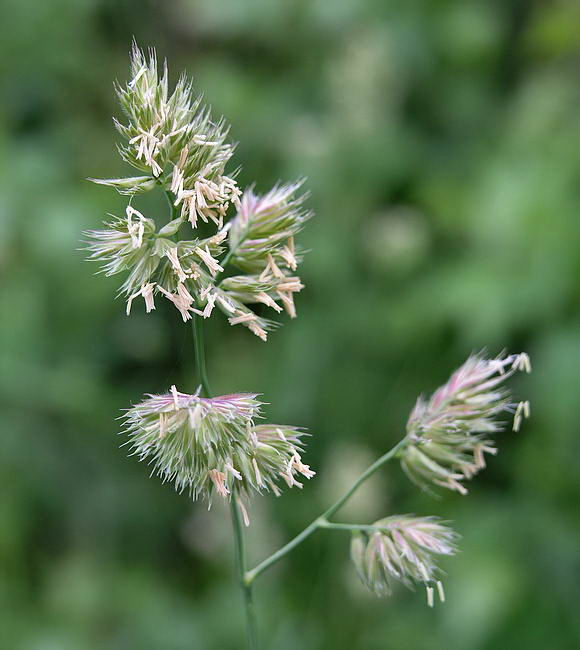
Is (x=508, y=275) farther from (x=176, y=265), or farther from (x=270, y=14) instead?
(x=176, y=265)

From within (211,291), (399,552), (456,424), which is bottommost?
(399,552)

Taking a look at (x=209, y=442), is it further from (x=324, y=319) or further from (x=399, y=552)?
(x=324, y=319)

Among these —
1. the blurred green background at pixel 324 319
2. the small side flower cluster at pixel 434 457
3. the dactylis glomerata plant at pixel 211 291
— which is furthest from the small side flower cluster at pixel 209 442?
the blurred green background at pixel 324 319

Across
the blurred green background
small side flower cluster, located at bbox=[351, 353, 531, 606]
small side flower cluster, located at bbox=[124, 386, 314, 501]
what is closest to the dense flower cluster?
small side flower cluster, located at bbox=[351, 353, 531, 606]

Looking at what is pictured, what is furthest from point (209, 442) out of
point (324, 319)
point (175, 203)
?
point (324, 319)

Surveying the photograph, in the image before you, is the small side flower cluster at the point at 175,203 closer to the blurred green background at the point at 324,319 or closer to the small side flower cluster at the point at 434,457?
the small side flower cluster at the point at 434,457

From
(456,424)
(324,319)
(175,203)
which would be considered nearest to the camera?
(175,203)

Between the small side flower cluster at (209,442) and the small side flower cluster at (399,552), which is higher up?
the small side flower cluster at (209,442)
